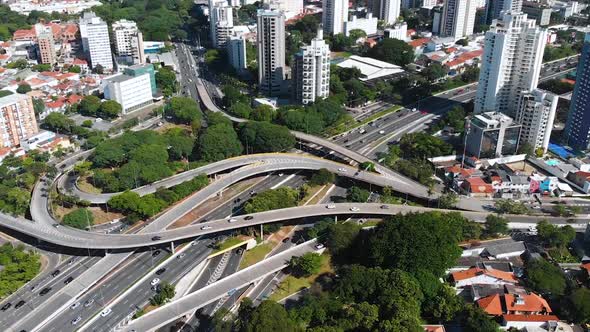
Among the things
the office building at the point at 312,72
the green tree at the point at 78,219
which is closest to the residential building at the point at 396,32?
the office building at the point at 312,72

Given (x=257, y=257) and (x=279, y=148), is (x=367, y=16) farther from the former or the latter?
(x=257, y=257)

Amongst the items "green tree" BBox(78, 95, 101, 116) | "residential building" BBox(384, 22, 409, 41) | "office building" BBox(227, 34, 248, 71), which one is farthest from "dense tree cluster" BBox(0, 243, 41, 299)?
"residential building" BBox(384, 22, 409, 41)

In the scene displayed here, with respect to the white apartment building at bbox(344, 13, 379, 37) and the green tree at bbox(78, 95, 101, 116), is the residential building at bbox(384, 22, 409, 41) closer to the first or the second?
the white apartment building at bbox(344, 13, 379, 37)

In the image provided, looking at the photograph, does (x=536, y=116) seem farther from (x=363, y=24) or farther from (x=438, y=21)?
(x=363, y=24)

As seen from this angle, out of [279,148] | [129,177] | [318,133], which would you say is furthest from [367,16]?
[129,177]

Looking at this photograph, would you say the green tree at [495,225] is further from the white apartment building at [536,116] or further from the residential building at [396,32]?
the residential building at [396,32]
